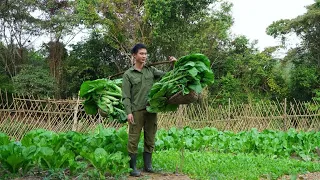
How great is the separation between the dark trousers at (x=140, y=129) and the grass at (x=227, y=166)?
1.47ft

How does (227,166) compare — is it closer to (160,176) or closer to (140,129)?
(160,176)

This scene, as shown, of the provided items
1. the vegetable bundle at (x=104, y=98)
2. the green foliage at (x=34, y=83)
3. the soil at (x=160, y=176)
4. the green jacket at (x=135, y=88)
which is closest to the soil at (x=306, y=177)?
the soil at (x=160, y=176)

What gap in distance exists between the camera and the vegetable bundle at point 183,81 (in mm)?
4129

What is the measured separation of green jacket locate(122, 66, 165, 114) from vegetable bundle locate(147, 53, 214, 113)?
22 cm

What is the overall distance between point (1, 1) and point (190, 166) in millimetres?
13979

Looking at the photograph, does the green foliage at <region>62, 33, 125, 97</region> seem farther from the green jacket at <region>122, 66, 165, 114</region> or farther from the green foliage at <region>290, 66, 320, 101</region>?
the green jacket at <region>122, 66, 165, 114</region>

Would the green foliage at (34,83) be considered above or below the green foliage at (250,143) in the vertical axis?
above

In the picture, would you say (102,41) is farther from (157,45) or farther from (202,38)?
(202,38)

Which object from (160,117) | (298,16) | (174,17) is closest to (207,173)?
(160,117)

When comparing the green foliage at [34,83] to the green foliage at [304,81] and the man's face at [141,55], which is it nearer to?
the green foliage at [304,81]

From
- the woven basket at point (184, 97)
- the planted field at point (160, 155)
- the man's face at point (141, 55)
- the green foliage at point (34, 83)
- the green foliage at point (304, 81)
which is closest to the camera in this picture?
the woven basket at point (184, 97)

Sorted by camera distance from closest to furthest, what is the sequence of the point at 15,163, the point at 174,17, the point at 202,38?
the point at 15,163 < the point at 174,17 < the point at 202,38

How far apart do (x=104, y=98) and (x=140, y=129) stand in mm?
674

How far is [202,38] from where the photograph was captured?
16203 mm
